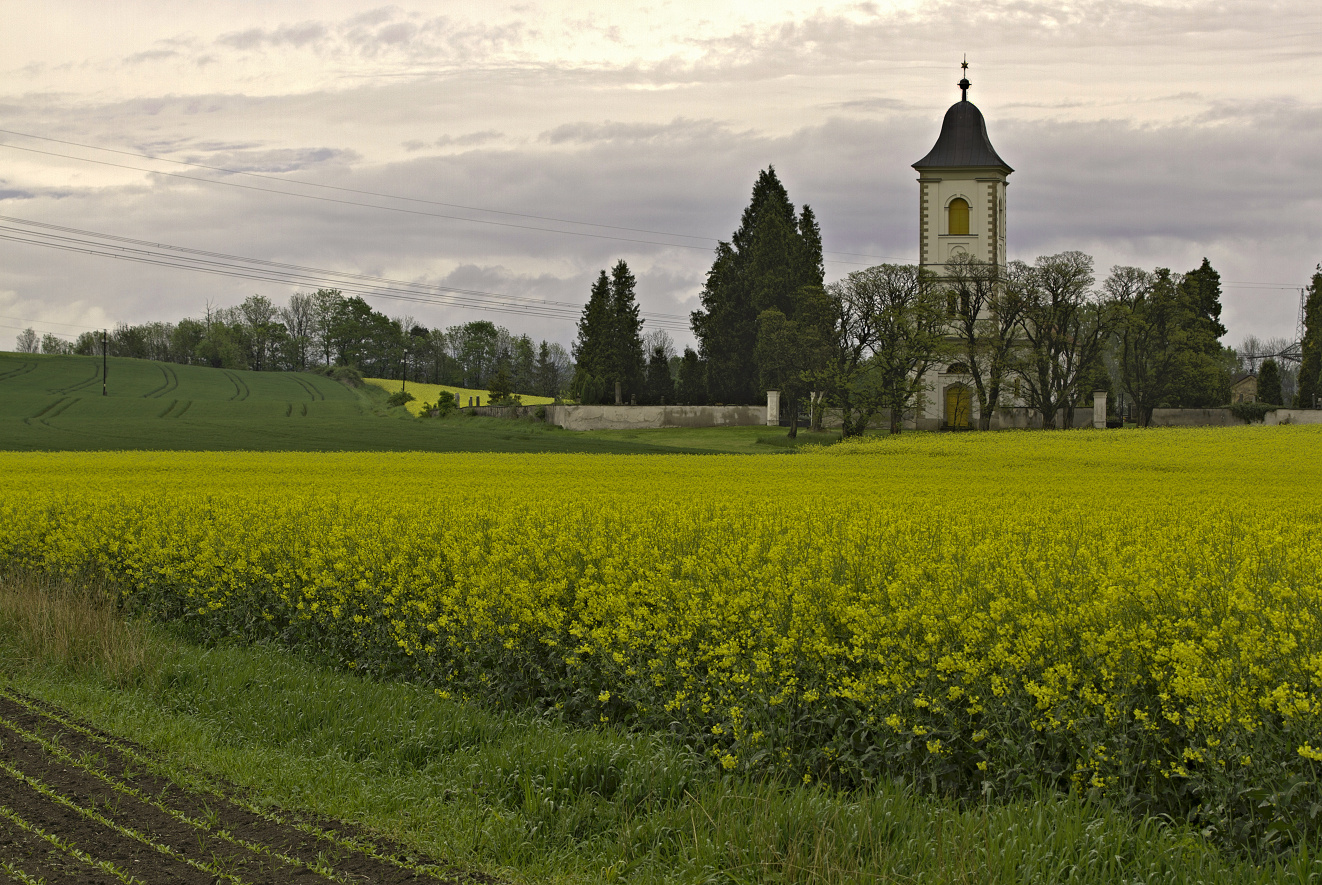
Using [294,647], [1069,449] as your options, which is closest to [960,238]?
[1069,449]

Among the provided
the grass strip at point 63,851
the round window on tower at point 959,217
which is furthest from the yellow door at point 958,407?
the grass strip at point 63,851

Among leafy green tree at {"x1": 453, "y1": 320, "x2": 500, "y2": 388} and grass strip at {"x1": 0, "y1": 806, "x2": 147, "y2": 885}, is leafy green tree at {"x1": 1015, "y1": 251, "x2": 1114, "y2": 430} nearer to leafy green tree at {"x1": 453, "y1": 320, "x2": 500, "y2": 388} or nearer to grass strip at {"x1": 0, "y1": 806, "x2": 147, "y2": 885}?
grass strip at {"x1": 0, "y1": 806, "x2": 147, "y2": 885}

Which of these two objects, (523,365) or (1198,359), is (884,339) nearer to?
(1198,359)

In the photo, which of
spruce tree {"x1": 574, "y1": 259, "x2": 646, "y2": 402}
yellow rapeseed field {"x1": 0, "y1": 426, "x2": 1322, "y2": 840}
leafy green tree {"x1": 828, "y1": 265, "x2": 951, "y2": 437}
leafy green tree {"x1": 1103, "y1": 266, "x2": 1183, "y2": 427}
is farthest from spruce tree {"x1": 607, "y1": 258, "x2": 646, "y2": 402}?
yellow rapeseed field {"x1": 0, "y1": 426, "x2": 1322, "y2": 840}

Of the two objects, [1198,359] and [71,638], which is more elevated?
[1198,359]

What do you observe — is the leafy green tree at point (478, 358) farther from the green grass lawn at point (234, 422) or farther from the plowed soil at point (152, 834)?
the plowed soil at point (152, 834)

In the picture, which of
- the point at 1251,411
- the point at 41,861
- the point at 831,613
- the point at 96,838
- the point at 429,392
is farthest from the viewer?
the point at 429,392

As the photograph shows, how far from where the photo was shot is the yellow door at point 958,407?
58.1 meters

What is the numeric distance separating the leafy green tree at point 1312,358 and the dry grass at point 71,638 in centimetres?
6559

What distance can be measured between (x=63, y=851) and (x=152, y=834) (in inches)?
15.8

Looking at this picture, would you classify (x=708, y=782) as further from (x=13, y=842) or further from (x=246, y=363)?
(x=246, y=363)

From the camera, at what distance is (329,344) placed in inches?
5167

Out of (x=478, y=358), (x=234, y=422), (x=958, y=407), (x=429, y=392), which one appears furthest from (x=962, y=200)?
(x=478, y=358)

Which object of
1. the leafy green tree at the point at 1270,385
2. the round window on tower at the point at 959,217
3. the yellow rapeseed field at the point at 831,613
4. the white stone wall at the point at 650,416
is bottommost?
the yellow rapeseed field at the point at 831,613
